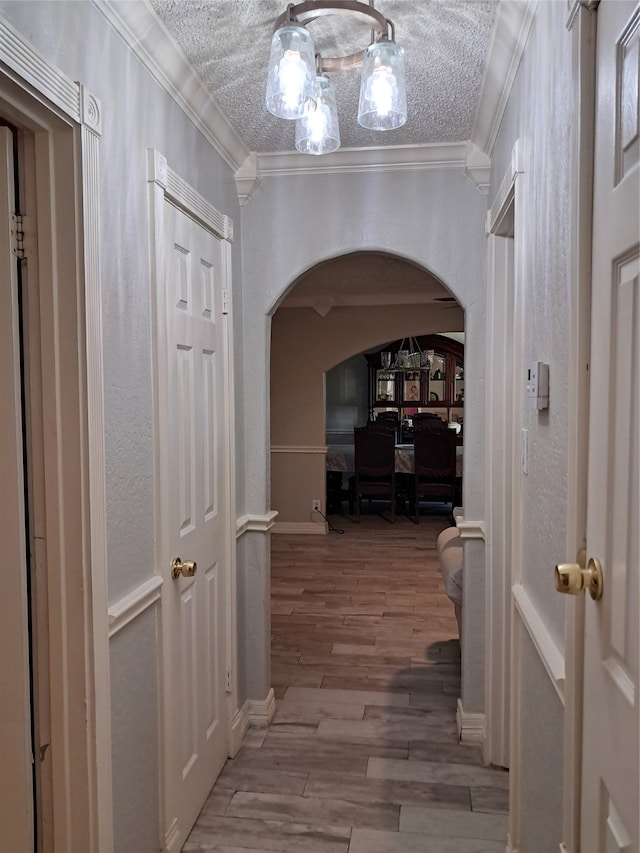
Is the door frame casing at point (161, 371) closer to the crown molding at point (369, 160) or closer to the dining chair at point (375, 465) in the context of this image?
the crown molding at point (369, 160)

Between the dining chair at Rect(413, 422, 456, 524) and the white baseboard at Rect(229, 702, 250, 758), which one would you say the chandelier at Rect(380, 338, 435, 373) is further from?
the white baseboard at Rect(229, 702, 250, 758)

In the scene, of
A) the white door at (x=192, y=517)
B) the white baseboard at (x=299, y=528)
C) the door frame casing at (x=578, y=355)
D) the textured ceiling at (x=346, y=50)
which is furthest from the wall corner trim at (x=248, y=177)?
the white baseboard at (x=299, y=528)

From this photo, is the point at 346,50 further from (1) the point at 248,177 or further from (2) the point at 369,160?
(1) the point at 248,177

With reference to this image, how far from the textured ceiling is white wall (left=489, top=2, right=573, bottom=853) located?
0.65ft

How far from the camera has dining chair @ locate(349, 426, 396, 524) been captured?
7141 mm

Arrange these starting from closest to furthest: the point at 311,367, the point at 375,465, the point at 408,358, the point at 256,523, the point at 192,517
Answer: the point at 192,517
the point at 256,523
the point at 311,367
the point at 375,465
the point at 408,358

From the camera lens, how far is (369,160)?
8.68 feet

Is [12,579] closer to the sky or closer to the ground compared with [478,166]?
closer to the ground

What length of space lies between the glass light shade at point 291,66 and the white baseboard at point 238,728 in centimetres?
226

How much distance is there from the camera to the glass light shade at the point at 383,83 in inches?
58.5

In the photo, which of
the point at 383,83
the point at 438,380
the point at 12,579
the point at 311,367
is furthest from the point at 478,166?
the point at 438,380

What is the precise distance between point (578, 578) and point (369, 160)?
2089 millimetres

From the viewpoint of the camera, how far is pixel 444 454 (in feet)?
23.5

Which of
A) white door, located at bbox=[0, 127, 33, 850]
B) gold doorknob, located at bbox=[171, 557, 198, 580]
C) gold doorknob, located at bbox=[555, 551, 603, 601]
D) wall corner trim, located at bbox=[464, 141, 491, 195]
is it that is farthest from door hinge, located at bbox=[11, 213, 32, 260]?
wall corner trim, located at bbox=[464, 141, 491, 195]
